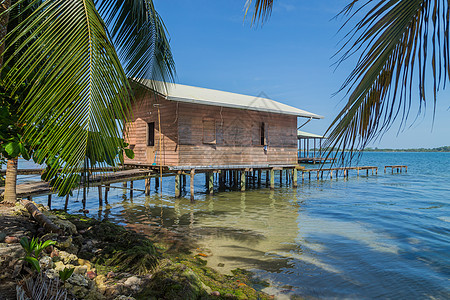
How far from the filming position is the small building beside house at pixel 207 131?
13352 millimetres

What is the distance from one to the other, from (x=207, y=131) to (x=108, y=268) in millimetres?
10265

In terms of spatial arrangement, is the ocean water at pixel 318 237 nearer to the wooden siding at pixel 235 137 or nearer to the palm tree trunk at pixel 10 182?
the palm tree trunk at pixel 10 182

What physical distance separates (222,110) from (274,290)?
10.6 m

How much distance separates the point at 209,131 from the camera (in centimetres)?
1423

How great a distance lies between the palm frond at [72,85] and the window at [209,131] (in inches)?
466

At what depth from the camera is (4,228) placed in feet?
14.2

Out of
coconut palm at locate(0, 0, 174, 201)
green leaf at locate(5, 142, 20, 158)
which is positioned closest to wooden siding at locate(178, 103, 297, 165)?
green leaf at locate(5, 142, 20, 158)

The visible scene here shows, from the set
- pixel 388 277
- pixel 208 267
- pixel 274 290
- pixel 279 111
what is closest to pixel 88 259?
pixel 208 267

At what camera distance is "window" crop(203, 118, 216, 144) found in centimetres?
1407

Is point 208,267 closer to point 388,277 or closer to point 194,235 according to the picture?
point 194,235

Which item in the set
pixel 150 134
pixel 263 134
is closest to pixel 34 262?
pixel 150 134

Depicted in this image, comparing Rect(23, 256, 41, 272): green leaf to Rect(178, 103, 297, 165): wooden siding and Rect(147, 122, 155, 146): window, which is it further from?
Rect(147, 122, 155, 146): window

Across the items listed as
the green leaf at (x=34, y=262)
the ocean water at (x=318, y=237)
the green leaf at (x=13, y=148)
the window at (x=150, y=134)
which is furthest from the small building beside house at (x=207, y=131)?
the green leaf at (x=34, y=262)

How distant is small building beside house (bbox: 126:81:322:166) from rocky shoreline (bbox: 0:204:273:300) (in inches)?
267
